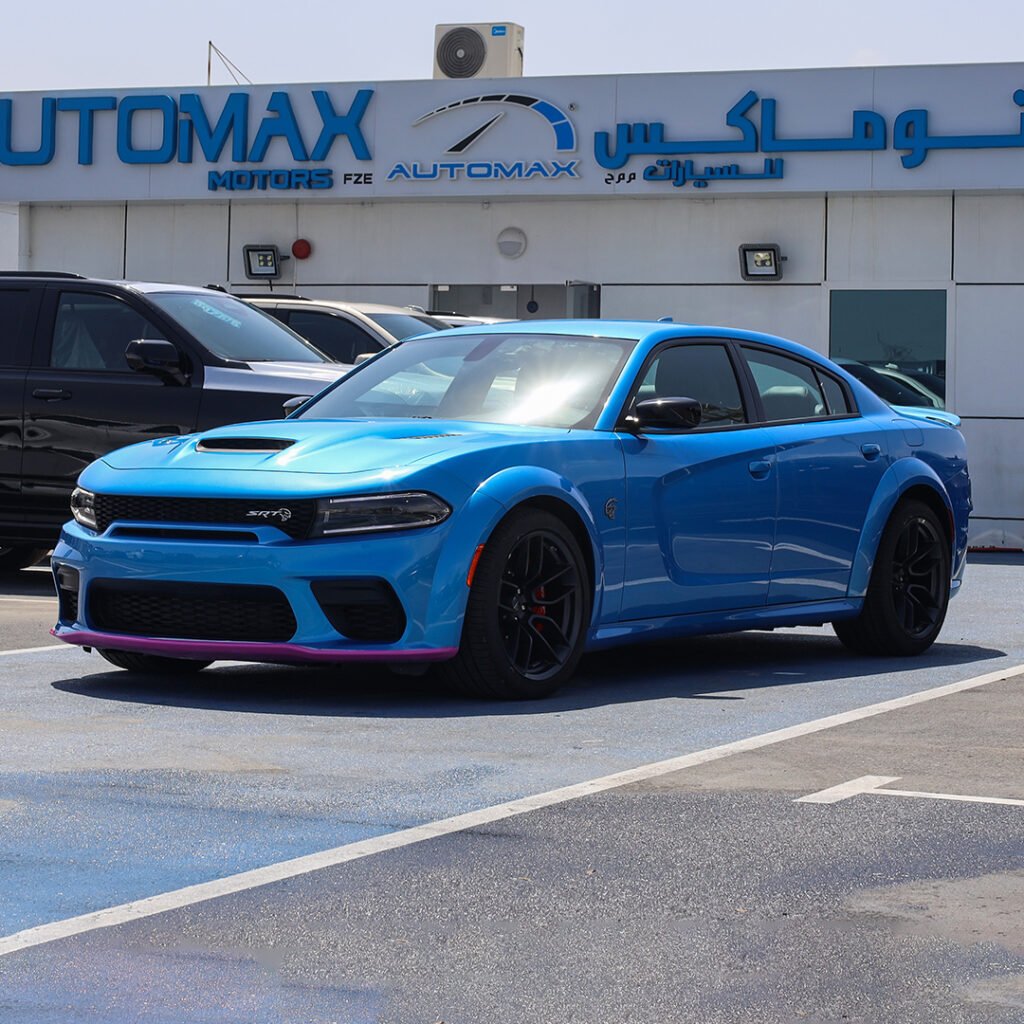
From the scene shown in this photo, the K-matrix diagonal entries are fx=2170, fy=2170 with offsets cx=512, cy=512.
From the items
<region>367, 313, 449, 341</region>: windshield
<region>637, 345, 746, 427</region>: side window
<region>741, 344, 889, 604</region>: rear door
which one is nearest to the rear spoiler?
<region>741, 344, 889, 604</region>: rear door

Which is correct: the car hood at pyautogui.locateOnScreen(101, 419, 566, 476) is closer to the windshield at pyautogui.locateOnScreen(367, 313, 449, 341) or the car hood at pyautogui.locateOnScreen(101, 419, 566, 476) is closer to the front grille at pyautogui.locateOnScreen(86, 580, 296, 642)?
the front grille at pyautogui.locateOnScreen(86, 580, 296, 642)

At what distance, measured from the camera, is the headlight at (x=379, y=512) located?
738cm

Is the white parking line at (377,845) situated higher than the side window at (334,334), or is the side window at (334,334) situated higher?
the side window at (334,334)

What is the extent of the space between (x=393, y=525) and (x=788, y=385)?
2.74 metres

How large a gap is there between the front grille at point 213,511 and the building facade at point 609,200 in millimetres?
13527

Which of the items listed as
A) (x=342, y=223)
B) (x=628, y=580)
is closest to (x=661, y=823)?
(x=628, y=580)

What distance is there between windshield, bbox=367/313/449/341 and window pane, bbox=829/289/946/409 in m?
4.95

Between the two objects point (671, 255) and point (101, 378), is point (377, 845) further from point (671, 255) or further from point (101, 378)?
point (671, 255)

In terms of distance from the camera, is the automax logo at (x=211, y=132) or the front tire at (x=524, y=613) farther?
the automax logo at (x=211, y=132)

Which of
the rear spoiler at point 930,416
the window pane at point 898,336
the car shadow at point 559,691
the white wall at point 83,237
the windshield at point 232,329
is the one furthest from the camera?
the white wall at point 83,237

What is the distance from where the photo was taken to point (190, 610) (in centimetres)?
759

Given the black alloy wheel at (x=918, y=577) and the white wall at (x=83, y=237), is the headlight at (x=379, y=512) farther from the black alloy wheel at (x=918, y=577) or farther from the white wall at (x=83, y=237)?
the white wall at (x=83, y=237)

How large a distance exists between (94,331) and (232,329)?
0.79 meters

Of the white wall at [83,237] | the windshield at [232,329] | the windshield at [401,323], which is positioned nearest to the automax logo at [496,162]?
the white wall at [83,237]
